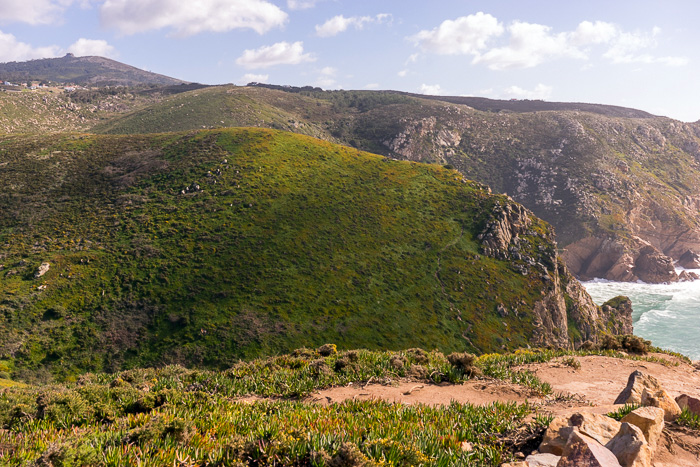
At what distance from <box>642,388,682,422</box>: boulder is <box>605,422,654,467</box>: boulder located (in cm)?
309

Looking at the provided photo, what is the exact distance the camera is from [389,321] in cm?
5697

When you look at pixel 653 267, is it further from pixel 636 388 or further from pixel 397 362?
pixel 397 362

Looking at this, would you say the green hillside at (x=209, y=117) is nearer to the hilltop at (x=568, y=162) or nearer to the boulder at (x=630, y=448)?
→ the hilltop at (x=568, y=162)

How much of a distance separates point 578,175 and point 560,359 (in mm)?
165197

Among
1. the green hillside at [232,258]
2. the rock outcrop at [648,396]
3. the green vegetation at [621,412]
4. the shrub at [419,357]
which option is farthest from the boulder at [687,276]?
the green vegetation at [621,412]

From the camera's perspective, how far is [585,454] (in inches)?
242

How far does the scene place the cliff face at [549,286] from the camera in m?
67.9

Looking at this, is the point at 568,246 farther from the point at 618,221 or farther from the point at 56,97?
the point at 56,97

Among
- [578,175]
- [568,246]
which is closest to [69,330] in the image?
[568,246]

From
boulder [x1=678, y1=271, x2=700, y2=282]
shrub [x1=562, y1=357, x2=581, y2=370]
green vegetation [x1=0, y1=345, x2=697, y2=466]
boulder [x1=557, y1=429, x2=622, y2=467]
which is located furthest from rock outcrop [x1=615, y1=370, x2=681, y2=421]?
boulder [x1=678, y1=271, x2=700, y2=282]

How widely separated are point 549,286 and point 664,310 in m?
61.3

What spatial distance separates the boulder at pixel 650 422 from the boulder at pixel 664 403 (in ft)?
5.29

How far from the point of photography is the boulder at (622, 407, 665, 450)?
7291 mm

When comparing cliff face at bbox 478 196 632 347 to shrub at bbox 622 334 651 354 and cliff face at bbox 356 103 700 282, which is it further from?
cliff face at bbox 356 103 700 282
